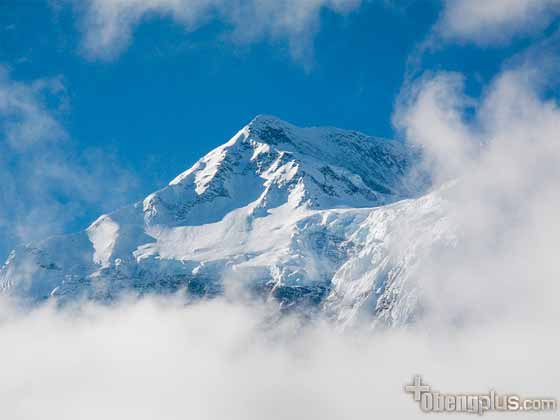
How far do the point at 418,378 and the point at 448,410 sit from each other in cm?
1799

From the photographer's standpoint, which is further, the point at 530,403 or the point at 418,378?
the point at 418,378

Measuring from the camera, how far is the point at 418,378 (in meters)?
190

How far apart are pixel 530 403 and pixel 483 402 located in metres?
10.7

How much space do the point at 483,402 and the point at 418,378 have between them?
13.0 metres

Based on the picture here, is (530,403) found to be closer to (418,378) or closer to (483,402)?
(483,402)

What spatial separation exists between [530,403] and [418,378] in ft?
75.2

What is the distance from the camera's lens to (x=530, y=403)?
174125 millimetres

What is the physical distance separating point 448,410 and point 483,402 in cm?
1338

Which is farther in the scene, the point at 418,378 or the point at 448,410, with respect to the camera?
the point at 418,378

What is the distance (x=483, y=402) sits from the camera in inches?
7195

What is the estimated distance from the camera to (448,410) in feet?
564

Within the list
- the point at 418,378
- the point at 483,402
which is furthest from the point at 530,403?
the point at 418,378
